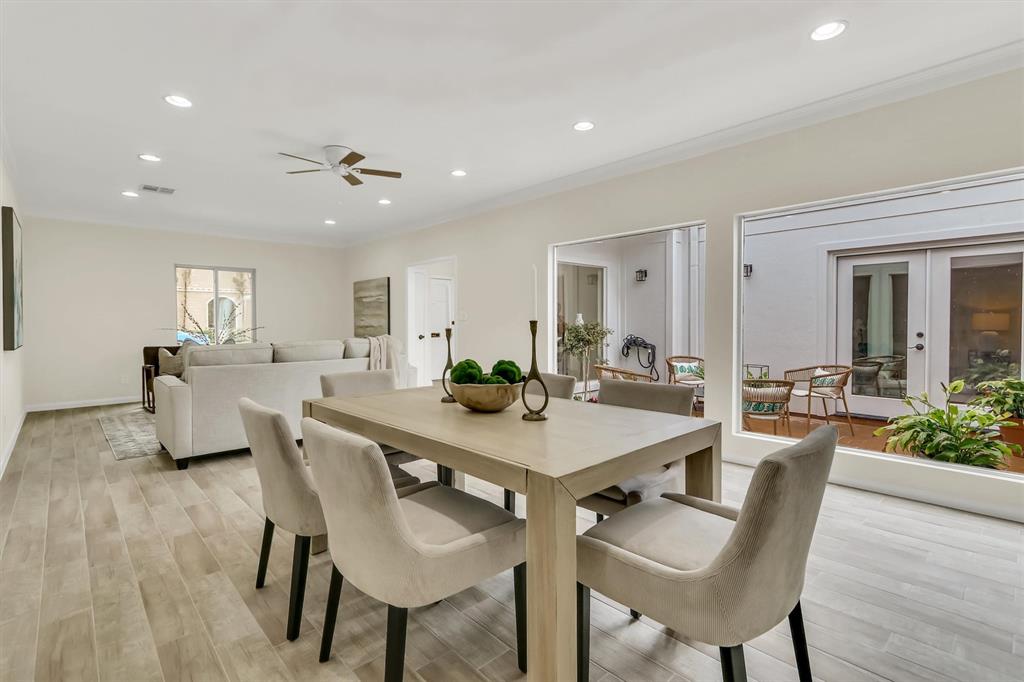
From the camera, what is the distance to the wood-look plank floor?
5.08 feet

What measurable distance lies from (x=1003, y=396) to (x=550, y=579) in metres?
3.39

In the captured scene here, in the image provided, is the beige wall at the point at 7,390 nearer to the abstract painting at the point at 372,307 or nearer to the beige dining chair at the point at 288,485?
the beige dining chair at the point at 288,485

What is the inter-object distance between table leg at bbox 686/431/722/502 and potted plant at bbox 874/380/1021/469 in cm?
222

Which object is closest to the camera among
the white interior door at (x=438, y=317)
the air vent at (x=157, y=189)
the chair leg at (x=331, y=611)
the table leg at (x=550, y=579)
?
the table leg at (x=550, y=579)

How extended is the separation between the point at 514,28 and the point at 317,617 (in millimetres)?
2638

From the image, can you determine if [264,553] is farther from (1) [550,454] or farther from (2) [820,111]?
(2) [820,111]

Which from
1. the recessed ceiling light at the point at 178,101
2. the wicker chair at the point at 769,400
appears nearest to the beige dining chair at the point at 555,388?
the wicker chair at the point at 769,400

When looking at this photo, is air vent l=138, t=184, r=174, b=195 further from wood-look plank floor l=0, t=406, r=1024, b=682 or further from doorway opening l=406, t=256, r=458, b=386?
wood-look plank floor l=0, t=406, r=1024, b=682

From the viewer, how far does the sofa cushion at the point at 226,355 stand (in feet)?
12.2

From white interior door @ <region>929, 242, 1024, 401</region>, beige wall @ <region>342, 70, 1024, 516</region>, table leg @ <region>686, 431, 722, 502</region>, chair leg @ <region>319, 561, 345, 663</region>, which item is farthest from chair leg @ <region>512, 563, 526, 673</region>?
white interior door @ <region>929, 242, 1024, 401</region>

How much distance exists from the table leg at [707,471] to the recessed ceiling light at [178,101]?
3457 mm

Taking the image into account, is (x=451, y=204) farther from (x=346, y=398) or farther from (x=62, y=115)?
(x=346, y=398)

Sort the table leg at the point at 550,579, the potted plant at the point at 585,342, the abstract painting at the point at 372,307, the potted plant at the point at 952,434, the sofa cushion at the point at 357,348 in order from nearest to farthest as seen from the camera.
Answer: the table leg at the point at 550,579, the potted plant at the point at 952,434, the sofa cushion at the point at 357,348, the potted plant at the point at 585,342, the abstract painting at the point at 372,307

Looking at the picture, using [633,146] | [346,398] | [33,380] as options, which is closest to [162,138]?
[346,398]
